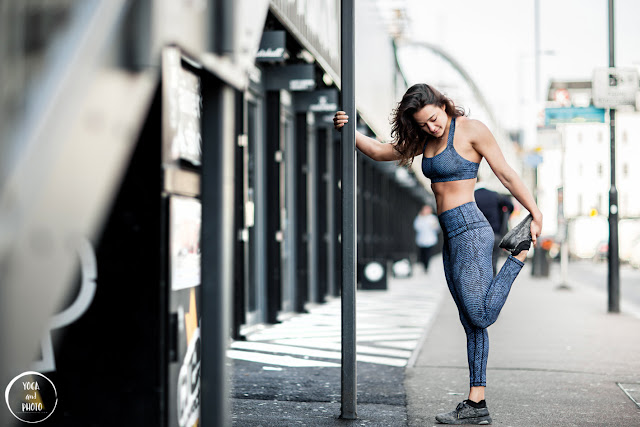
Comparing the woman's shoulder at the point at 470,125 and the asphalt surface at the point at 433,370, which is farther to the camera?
the asphalt surface at the point at 433,370

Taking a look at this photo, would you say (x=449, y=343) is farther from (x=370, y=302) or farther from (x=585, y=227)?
(x=585, y=227)

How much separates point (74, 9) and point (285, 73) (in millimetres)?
7966

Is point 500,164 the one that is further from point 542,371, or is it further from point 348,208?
point 542,371

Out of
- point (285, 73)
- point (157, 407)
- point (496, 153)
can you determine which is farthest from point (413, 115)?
point (285, 73)

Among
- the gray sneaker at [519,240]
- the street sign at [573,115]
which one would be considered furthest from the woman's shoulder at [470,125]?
the street sign at [573,115]

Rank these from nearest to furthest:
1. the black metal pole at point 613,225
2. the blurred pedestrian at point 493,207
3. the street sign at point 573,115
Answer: the blurred pedestrian at point 493,207
the black metal pole at point 613,225
the street sign at point 573,115

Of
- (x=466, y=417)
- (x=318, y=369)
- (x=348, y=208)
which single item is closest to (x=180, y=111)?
(x=348, y=208)

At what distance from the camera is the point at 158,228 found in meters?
3.04

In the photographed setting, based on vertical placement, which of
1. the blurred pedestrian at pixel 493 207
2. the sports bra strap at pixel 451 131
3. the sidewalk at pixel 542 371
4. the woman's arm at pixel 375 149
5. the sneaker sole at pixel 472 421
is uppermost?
the sports bra strap at pixel 451 131

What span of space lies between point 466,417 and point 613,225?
8.52m

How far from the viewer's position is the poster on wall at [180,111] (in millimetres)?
2951

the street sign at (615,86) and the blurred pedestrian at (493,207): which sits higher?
the street sign at (615,86)

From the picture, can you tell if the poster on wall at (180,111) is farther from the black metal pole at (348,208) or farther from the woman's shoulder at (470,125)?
the woman's shoulder at (470,125)

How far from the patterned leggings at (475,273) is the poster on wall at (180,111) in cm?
198
